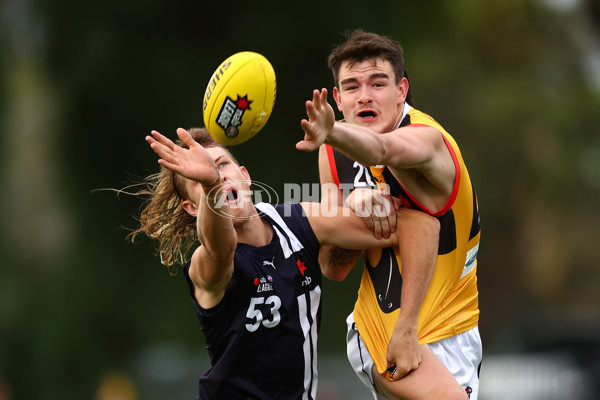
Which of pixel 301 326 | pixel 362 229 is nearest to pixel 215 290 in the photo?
pixel 301 326

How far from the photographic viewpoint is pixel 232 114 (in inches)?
173

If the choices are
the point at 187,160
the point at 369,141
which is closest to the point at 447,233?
the point at 369,141

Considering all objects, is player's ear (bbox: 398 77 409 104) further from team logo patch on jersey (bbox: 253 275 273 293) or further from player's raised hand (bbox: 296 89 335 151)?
team logo patch on jersey (bbox: 253 275 273 293)

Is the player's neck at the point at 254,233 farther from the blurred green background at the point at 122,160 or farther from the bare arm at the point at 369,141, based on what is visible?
the blurred green background at the point at 122,160

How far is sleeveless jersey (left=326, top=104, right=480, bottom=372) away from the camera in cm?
529

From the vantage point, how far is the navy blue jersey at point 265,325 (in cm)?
509

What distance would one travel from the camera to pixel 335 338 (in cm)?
1642

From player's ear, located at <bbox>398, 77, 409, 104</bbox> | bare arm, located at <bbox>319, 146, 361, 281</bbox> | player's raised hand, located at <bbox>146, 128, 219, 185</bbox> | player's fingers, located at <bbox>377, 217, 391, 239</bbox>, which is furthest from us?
bare arm, located at <bbox>319, 146, 361, 281</bbox>

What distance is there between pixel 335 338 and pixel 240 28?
19.8 feet

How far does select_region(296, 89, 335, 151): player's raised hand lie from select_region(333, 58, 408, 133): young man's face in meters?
1.01

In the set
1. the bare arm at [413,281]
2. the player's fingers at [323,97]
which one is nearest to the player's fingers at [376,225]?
the bare arm at [413,281]

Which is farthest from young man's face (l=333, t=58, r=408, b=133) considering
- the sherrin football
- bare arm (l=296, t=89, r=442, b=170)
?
the sherrin football

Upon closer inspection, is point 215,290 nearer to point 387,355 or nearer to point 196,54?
point 387,355

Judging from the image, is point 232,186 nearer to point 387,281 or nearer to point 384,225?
point 384,225
